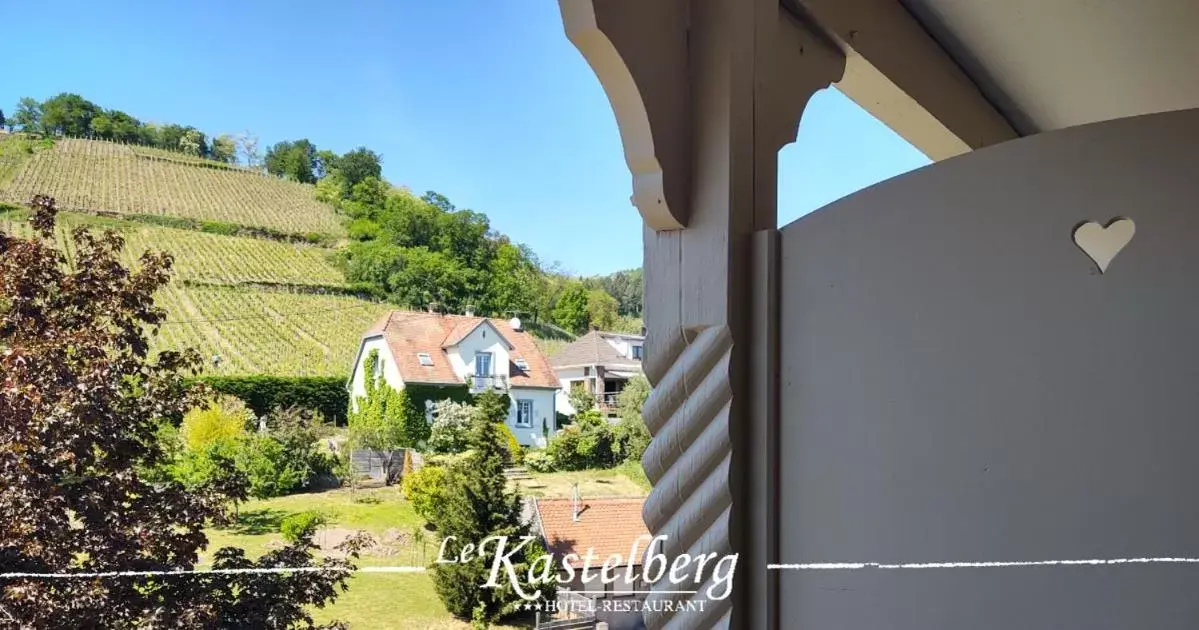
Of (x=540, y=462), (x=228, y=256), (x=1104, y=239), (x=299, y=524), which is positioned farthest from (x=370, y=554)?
(x=228, y=256)

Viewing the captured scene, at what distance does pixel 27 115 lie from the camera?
8805mm

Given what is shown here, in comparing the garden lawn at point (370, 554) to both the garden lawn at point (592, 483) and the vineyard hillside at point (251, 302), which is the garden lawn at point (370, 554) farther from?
the vineyard hillside at point (251, 302)

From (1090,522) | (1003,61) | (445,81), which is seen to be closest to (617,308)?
(1003,61)

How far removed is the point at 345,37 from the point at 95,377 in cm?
1500

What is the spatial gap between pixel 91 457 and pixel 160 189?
8.92 meters

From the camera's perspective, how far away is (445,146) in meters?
17.9

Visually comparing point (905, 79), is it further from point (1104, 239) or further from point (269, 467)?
point (269, 467)

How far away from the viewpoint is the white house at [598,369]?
309 inches

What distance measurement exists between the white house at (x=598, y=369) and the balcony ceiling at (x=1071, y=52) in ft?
21.5

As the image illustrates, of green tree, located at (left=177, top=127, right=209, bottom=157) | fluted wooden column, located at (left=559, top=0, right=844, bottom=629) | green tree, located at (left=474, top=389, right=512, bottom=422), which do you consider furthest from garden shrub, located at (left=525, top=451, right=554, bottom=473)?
green tree, located at (left=177, top=127, right=209, bottom=157)

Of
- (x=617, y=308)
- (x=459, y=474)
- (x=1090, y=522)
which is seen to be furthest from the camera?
(x=617, y=308)

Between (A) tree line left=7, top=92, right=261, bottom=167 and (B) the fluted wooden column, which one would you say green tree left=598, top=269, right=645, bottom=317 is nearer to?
(A) tree line left=7, top=92, right=261, bottom=167

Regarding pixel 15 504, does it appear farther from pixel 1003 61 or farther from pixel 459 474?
pixel 459 474

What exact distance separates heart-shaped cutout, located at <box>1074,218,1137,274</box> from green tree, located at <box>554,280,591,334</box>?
28.6ft
